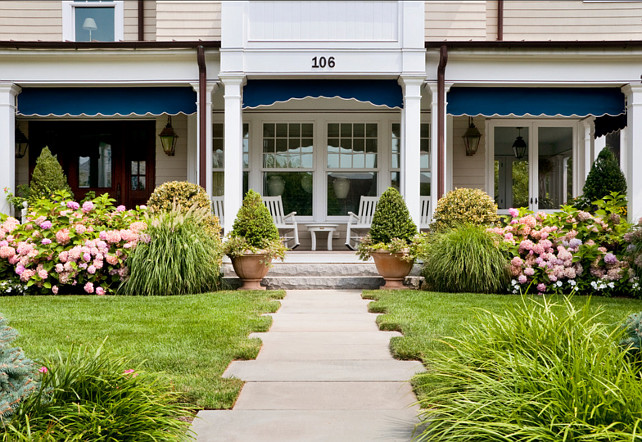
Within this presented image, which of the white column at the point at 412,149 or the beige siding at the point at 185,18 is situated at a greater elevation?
the beige siding at the point at 185,18

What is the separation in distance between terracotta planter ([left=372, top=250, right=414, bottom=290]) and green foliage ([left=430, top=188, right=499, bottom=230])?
2.47 ft

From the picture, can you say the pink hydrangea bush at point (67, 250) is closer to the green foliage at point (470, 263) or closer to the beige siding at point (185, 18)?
the green foliage at point (470, 263)

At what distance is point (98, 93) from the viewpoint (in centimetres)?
1031

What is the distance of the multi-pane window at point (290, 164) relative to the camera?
39.7 feet

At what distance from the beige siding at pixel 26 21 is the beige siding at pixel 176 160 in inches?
109

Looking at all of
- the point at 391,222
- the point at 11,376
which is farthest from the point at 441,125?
the point at 11,376

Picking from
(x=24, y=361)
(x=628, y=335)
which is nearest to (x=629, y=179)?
(x=628, y=335)

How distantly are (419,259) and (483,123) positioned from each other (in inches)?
192

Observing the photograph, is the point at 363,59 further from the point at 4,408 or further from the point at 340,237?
the point at 4,408

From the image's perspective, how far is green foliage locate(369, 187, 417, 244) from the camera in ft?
27.1

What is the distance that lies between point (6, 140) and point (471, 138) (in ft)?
25.9

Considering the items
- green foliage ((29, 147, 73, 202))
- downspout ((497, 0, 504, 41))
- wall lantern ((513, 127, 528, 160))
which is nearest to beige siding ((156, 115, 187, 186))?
green foliage ((29, 147, 73, 202))

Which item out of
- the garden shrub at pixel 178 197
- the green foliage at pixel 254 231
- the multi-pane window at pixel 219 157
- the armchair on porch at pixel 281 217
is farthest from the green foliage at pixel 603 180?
the garden shrub at pixel 178 197

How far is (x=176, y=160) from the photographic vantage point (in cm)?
1203
